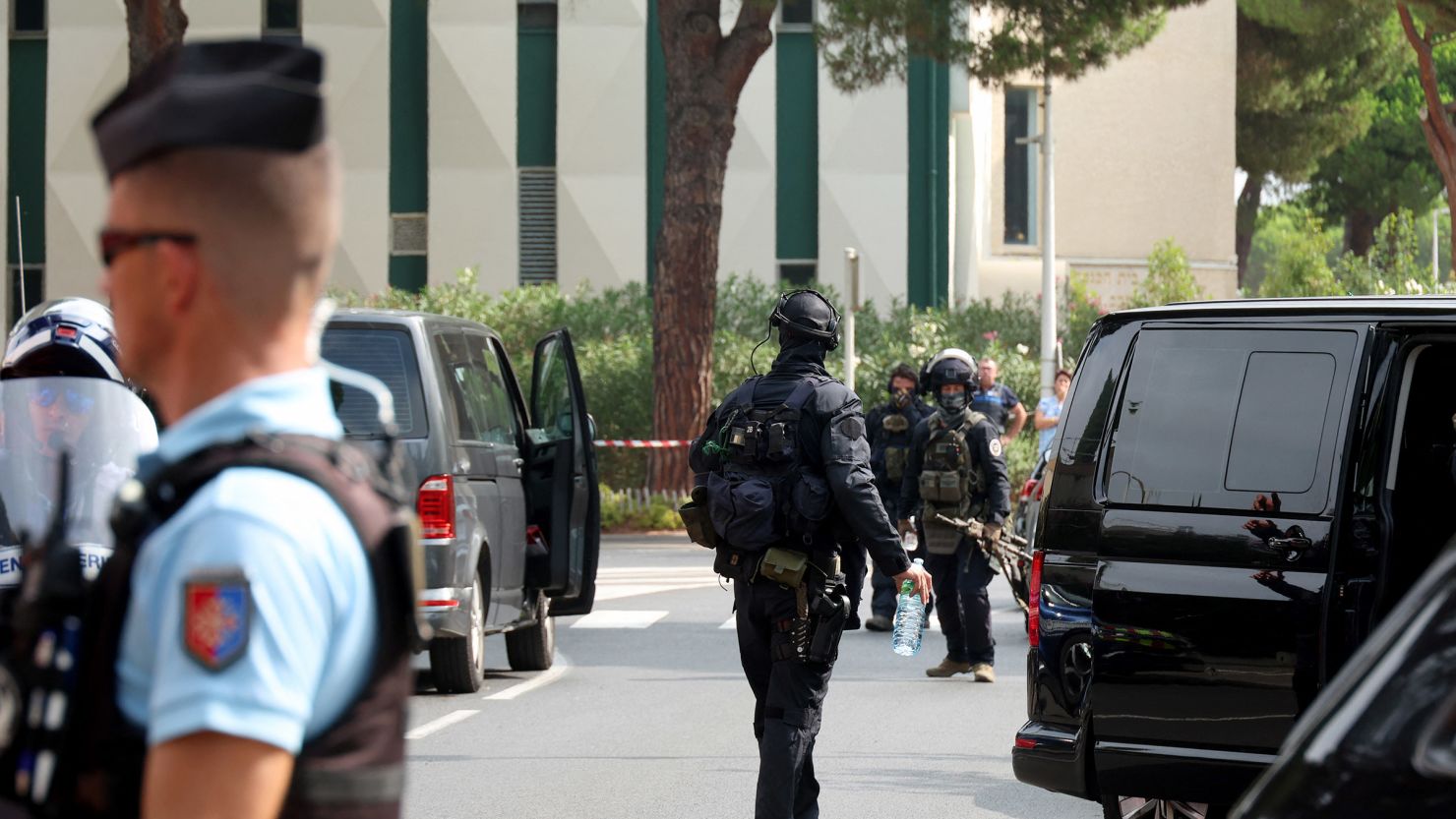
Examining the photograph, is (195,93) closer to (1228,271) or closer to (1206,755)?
(1206,755)

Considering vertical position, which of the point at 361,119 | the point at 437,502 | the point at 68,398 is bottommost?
the point at 437,502

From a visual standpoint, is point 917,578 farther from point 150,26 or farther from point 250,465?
point 150,26

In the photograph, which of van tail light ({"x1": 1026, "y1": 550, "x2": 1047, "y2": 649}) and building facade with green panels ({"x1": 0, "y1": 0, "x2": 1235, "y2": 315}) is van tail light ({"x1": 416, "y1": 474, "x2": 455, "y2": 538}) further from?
building facade with green panels ({"x1": 0, "y1": 0, "x2": 1235, "y2": 315})

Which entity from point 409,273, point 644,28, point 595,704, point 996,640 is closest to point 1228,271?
point 644,28

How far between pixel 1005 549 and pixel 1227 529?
621cm

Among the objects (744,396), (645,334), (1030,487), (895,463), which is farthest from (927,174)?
(744,396)

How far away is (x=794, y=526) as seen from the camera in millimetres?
6793

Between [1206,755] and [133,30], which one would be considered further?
[133,30]

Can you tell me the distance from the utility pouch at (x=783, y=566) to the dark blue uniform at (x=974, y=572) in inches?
199

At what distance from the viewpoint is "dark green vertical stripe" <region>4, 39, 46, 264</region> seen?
31562 millimetres

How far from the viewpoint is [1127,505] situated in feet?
19.8

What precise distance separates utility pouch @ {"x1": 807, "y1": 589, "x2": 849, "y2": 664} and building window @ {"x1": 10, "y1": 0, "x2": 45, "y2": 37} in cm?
2833

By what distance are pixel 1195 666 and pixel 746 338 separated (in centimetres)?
2218

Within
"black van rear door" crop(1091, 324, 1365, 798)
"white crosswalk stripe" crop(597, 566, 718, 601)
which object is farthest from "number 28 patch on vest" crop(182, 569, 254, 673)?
"white crosswalk stripe" crop(597, 566, 718, 601)
